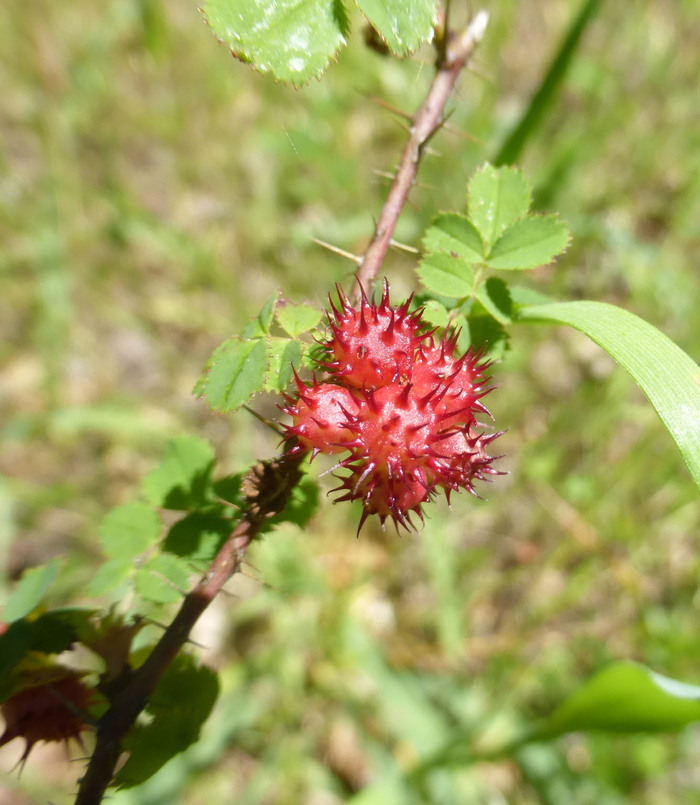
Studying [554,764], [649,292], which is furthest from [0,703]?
[649,292]

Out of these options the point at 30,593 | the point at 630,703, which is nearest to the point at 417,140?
the point at 30,593

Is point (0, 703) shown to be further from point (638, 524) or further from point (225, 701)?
point (638, 524)

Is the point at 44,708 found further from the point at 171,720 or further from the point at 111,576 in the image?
the point at 111,576

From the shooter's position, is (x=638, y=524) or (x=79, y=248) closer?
(x=638, y=524)

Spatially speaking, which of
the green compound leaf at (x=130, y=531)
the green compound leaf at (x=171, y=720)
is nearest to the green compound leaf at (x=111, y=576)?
the green compound leaf at (x=130, y=531)

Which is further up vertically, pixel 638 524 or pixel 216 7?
pixel 638 524

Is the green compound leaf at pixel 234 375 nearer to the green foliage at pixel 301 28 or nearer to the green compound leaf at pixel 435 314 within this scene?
the green compound leaf at pixel 435 314

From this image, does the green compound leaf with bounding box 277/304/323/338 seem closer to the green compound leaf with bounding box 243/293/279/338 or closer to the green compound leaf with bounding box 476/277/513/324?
the green compound leaf with bounding box 243/293/279/338
